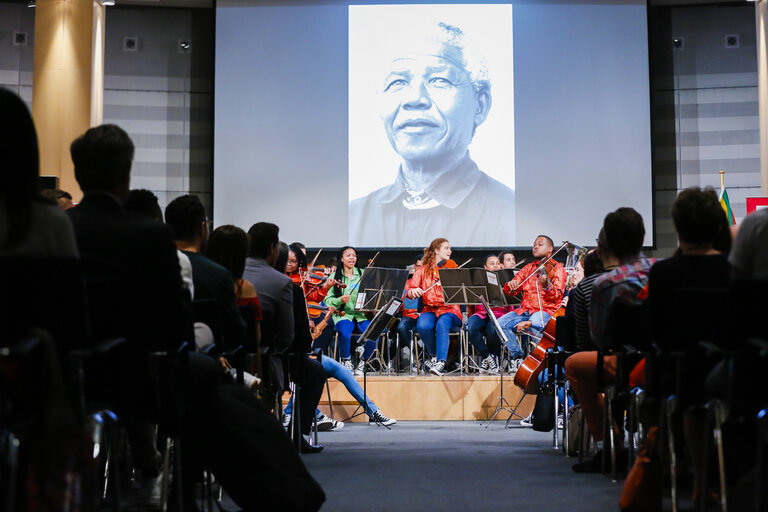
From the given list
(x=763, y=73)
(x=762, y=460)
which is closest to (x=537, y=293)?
(x=763, y=73)

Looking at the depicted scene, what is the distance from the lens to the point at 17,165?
1.83m

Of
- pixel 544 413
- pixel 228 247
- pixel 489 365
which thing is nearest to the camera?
pixel 228 247

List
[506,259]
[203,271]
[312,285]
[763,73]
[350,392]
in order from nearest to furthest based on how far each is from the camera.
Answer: [203,271], [350,392], [312,285], [763,73], [506,259]

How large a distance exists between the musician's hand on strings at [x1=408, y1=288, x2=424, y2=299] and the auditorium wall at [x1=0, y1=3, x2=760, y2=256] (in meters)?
3.73

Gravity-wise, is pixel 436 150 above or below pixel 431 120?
below

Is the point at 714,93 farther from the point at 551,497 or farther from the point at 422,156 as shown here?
the point at 551,497

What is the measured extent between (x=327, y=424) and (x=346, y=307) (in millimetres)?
2013

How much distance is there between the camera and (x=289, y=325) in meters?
4.49

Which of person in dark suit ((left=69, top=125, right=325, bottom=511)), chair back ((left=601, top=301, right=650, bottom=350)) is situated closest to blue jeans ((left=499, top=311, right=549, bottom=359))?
chair back ((left=601, top=301, right=650, bottom=350))

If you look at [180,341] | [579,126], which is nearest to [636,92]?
[579,126]

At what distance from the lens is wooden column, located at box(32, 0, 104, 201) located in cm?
833

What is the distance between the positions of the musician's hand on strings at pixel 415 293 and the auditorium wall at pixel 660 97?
12.2 feet

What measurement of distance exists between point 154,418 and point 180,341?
8.2 inches

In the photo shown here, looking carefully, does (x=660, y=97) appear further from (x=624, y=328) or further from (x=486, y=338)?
(x=624, y=328)
